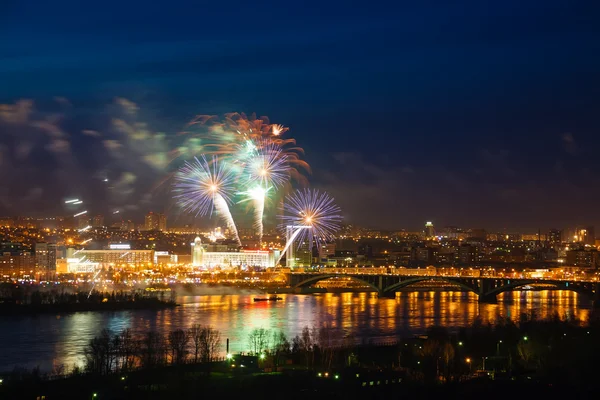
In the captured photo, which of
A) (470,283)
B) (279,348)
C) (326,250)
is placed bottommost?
(279,348)

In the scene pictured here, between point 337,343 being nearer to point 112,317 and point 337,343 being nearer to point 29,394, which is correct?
point 29,394

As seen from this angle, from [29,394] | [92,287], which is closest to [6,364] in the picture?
[29,394]

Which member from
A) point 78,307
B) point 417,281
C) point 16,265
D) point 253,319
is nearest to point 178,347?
point 253,319

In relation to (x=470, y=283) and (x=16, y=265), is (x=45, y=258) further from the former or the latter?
(x=470, y=283)

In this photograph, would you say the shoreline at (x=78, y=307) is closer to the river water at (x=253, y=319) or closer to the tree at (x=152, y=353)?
the river water at (x=253, y=319)

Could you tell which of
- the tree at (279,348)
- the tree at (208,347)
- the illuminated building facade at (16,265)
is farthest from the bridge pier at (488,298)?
the illuminated building facade at (16,265)

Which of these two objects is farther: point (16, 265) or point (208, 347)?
point (16, 265)

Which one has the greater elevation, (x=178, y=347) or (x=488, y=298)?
(x=178, y=347)
